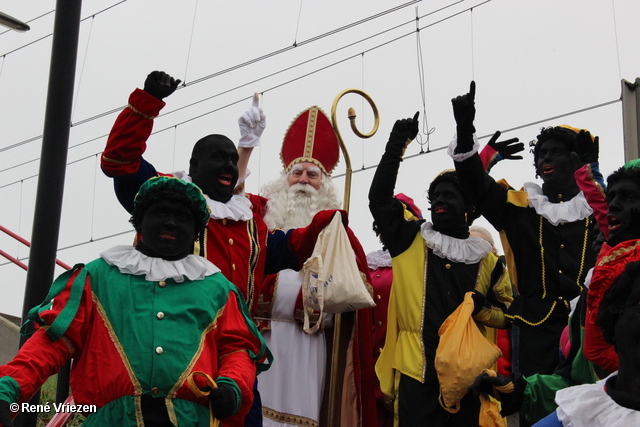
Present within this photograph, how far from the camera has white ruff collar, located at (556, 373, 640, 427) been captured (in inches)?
109

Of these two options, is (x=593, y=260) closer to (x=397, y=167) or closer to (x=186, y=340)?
Result: (x=397, y=167)

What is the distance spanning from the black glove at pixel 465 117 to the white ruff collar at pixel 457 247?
50cm

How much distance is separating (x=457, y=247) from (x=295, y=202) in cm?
141

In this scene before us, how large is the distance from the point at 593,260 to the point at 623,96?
120 centimetres

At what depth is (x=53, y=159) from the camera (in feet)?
16.9

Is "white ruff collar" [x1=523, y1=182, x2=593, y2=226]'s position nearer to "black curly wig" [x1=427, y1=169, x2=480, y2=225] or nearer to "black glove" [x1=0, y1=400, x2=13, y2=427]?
"black curly wig" [x1=427, y1=169, x2=480, y2=225]

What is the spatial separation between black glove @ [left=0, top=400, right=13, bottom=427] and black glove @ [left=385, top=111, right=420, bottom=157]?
265cm

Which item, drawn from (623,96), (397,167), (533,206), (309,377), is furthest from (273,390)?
(623,96)

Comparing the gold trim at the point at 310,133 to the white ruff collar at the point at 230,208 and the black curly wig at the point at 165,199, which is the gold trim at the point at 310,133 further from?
the black curly wig at the point at 165,199

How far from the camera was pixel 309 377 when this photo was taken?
5348 millimetres

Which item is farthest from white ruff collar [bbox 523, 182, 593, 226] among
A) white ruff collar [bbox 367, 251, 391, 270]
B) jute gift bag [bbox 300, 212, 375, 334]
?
white ruff collar [bbox 367, 251, 391, 270]

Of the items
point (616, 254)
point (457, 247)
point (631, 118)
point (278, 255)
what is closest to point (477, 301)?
point (457, 247)

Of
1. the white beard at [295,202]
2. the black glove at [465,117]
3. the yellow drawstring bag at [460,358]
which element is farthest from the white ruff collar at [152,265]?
the white beard at [295,202]

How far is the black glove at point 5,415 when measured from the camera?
3.16m
